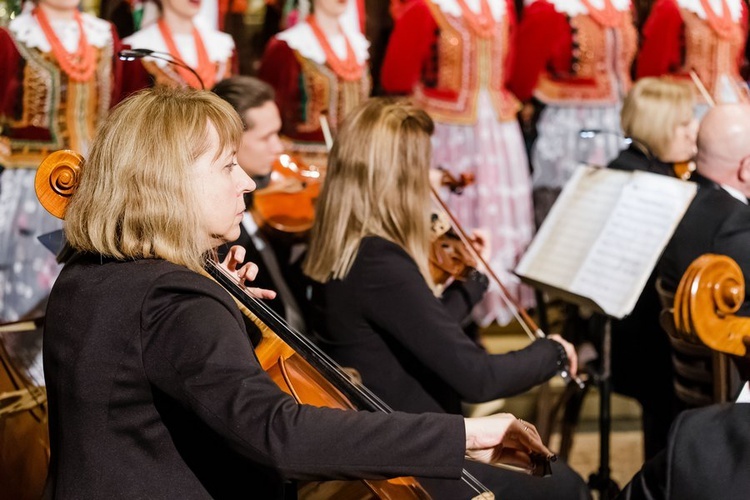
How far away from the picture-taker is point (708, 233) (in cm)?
249

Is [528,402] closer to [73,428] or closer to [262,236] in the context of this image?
[262,236]

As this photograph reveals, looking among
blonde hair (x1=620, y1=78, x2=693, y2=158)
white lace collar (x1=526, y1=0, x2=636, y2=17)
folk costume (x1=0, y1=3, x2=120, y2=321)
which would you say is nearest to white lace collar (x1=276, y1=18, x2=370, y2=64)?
folk costume (x1=0, y1=3, x2=120, y2=321)

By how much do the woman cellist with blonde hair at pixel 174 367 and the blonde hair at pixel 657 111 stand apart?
7.80 feet

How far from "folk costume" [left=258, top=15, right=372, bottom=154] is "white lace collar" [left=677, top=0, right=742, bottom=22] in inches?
64.1

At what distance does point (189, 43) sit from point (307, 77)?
46 centimetres

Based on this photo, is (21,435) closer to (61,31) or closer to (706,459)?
(706,459)

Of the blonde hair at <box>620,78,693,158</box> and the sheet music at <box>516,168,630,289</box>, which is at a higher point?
the blonde hair at <box>620,78,693,158</box>

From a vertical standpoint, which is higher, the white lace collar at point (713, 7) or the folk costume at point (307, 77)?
the white lace collar at point (713, 7)

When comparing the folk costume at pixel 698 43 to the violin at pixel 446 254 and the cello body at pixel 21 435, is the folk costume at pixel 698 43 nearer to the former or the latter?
the violin at pixel 446 254

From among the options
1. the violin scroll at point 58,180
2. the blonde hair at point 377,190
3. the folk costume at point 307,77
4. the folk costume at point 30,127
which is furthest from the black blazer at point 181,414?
the folk costume at point 307,77

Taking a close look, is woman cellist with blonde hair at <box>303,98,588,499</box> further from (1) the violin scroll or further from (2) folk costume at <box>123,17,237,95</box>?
(2) folk costume at <box>123,17,237,95</box>

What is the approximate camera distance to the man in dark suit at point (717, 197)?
2.45 metres

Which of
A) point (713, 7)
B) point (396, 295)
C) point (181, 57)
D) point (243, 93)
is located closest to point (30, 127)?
point (181, 57)

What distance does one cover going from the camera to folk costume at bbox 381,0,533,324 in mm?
3781
